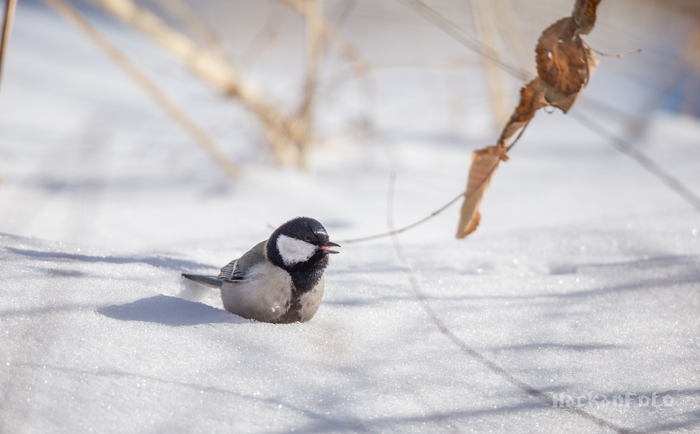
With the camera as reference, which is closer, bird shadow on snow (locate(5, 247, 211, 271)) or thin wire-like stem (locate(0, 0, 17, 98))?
bird shadow on snow (locate(5, 247, 211, 271))

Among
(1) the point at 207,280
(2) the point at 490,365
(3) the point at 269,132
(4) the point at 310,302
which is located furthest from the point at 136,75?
(2) the point at 490,365

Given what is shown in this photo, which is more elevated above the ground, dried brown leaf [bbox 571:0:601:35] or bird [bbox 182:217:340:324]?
dried brown leaf [bbox 571:0:601:35]

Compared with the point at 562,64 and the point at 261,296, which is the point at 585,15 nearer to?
the point at 562,64

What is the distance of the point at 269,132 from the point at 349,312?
219cm

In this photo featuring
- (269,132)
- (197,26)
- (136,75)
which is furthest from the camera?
(269,132)

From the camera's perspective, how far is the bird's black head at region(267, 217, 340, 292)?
1.33 meters

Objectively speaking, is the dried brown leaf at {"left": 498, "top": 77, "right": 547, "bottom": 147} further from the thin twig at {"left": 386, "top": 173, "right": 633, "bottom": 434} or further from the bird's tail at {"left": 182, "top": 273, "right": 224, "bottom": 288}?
the bird's tail at {"left": 182, "top": 273, "right": 224, "bottom": 288}

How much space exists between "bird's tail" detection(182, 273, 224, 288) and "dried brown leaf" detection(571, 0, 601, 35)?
123 cm

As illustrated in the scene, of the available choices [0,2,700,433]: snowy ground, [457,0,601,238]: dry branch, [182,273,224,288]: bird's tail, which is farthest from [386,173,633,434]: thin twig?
[182,273,224,288]: bird's tail

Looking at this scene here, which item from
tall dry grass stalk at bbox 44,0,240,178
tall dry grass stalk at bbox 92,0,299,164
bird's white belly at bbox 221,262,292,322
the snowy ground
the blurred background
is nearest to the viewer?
the snowy ground

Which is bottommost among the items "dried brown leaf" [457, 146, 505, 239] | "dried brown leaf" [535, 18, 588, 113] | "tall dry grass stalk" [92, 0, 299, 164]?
"dried brown leaf" [457, 146, 505, 239]

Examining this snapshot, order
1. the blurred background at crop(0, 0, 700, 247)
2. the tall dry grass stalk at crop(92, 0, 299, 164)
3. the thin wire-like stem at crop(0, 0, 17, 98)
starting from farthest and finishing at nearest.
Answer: the tall dry grass stalk at crop(92, 0, 299, 164) < the blurred background at crop(0, 0, 700, 247) < the thin wire-like stem at crop(0, 0, 17, 98)

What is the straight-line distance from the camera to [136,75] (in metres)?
2.34

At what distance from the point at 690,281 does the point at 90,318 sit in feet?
5.72
